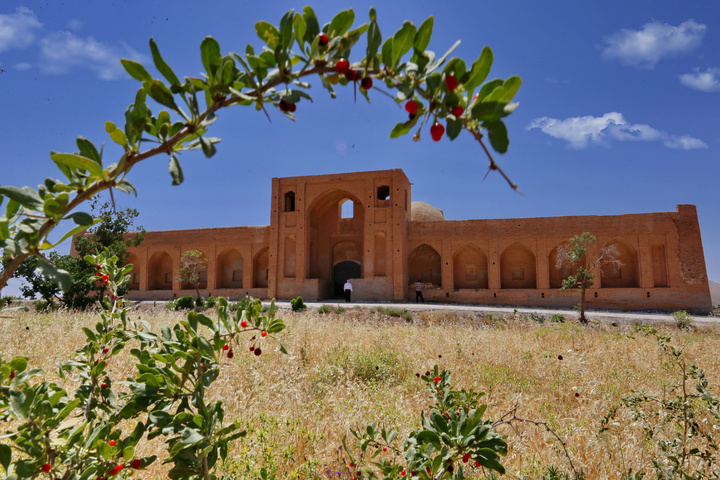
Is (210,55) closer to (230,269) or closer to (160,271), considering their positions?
(230,269)

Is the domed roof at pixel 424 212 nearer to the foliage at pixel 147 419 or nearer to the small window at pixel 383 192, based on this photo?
the small window at pixel 383 192

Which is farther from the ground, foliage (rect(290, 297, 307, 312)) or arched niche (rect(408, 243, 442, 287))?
arched niche (rect(408, 243, 442, 287))

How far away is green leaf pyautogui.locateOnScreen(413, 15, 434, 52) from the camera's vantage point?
2.63 ft

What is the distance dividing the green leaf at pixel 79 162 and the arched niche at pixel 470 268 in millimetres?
21141

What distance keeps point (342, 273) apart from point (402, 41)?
23326 millimetres

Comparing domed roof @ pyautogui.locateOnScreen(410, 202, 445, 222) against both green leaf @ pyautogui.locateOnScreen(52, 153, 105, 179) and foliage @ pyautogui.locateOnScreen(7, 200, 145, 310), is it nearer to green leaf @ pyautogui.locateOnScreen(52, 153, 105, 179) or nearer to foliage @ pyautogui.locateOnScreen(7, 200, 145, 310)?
foliage @ pyautogui.locateOnScreen(7, 200, 145, 310)

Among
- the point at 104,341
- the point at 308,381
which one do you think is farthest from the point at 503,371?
the point at 104,341

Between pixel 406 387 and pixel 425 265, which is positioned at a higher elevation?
pixel 425 265

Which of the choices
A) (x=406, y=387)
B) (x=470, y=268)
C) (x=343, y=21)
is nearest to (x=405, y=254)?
(x=470, y=268)

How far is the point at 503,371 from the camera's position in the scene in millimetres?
4523

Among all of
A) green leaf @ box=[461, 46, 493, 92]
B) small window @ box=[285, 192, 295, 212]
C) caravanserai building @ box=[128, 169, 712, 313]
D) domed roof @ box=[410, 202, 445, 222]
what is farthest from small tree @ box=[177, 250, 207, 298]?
green leaf @ box=[461, 46, 493, 92]

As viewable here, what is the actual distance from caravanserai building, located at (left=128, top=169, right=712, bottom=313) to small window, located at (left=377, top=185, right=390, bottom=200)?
0.05m

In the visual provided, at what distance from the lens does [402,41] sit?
81 centimetres

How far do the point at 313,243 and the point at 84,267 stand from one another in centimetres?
1089
